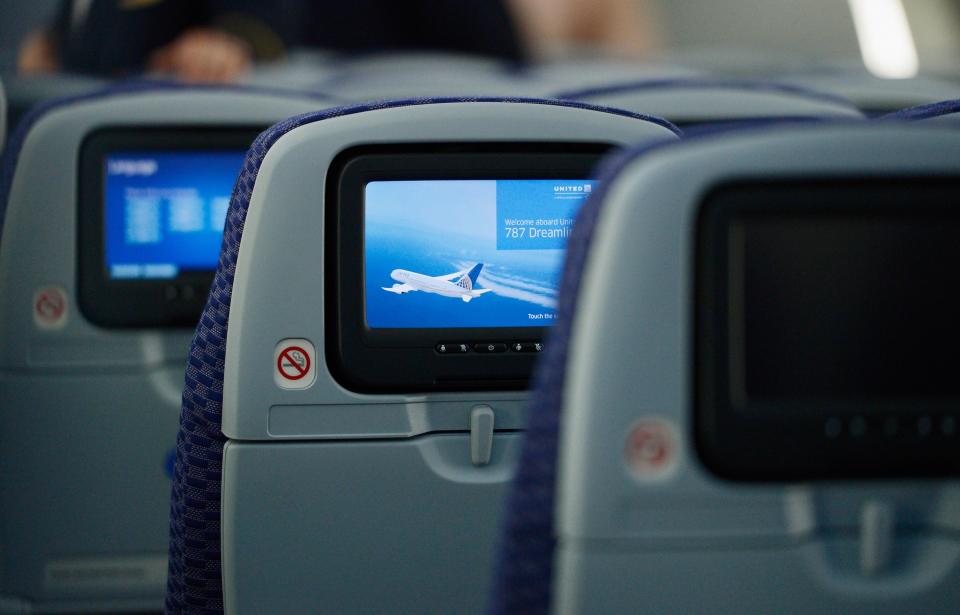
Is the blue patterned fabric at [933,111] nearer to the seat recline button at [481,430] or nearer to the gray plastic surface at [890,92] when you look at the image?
the seat recline button at [481,430]

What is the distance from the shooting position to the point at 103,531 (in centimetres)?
239

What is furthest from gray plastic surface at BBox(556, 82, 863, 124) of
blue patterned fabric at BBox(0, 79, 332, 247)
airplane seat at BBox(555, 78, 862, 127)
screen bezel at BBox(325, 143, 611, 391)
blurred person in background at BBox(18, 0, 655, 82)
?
blurred person in background at BBox(18, 0, 655, 82)

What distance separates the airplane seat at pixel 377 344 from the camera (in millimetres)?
1486

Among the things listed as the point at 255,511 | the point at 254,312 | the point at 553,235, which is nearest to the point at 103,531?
the point at 255,511

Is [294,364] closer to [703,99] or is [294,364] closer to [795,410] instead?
[795,410]

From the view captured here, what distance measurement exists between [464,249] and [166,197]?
830 mm

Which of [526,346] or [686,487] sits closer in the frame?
[686,487]

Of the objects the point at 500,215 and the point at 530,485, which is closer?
the point at 530,485

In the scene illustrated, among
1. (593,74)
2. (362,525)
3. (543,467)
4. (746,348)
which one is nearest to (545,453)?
(543,467)

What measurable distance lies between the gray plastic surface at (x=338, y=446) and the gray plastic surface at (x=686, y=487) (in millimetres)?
578

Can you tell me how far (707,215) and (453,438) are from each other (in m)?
0.74

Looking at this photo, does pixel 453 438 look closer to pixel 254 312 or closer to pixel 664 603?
pixel 254 312

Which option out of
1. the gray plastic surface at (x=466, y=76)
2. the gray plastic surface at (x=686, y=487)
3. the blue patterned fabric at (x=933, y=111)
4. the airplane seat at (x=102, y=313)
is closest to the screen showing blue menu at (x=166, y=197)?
the airplane seat at (x=102, y=313)

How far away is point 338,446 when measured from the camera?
1.58 meters
